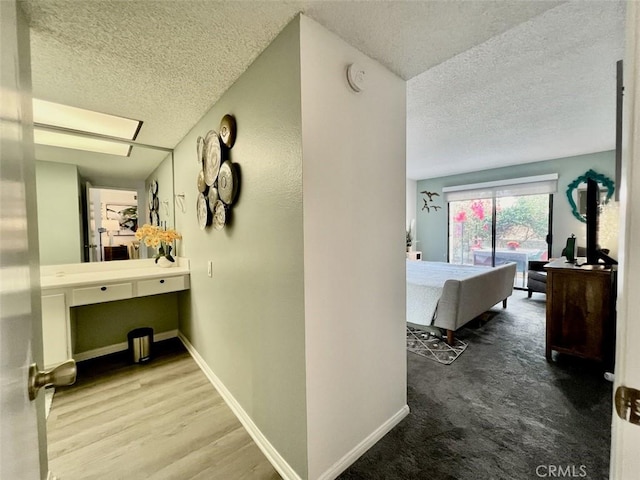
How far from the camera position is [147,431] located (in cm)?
163

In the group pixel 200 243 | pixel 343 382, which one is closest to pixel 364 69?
pixel 343 382

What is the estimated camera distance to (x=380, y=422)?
1.55 meters

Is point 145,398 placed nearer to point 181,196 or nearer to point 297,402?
point 297,402

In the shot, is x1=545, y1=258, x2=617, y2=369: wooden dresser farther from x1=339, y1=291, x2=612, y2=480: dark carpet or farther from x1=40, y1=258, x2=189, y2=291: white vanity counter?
x1=40, y1=258, x2=189, y2=291: white vanity counter

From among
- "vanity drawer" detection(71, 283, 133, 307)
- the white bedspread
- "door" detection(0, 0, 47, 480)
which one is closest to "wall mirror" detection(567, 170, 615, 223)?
the white bedspread

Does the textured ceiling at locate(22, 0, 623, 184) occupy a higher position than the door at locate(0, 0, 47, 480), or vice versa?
the textured ceiling at locate(22, 0, 623, 184)

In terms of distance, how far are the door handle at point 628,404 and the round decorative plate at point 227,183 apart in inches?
67.3

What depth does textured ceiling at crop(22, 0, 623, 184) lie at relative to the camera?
1114mm

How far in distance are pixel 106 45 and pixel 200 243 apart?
1.44 metres

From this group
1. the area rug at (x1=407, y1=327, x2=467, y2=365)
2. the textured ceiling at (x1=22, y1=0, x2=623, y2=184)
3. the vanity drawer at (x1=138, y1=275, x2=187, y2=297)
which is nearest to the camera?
the textured ceiling at (x1=22, y1=0, x2=623, y2=184)

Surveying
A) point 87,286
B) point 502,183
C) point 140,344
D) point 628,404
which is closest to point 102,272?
point 87,286

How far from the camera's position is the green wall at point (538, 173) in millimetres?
4320

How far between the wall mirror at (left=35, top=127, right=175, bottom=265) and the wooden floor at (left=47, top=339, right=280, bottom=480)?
115 centimetres
